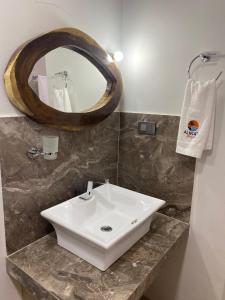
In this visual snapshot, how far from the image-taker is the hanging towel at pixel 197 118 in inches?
48.6

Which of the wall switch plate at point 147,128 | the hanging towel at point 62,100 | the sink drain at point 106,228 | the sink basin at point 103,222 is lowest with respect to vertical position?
the sink drain at point 106,228

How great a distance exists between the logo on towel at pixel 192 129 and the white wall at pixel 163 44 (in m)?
0.15

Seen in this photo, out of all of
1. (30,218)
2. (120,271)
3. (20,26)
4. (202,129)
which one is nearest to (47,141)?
(30,218)

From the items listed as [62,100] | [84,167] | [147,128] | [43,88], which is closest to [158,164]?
[147,128]

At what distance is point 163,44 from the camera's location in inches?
55.4

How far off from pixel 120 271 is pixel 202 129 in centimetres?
88

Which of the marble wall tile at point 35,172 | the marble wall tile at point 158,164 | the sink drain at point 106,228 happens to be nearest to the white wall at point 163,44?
the marble wall tile at point 158,164

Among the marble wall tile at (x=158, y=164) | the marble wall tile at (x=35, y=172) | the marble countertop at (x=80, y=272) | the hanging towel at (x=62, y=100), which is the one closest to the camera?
the marble countertop at (x=80, y=272)

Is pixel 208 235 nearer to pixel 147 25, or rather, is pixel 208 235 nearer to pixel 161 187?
pixel 161 187

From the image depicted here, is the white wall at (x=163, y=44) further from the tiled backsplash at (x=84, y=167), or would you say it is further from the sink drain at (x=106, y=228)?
the sink drain at (x=106, y=228)

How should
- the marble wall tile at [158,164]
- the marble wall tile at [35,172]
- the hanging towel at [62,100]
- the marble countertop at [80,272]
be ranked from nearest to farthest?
the marble countertop at [80,272] → the marble wall tile at [35,172] → the hanging towel at [62,100] → the marble wall tile at [158,164]

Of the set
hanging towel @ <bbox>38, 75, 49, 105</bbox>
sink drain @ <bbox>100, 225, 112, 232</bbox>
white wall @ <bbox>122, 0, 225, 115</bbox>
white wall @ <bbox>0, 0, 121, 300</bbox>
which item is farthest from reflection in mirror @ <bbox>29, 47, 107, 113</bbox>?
sink drain @ <bbox>100, 225, 112, 232</bbox>

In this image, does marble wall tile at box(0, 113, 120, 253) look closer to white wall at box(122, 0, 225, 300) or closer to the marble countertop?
the marble countertop

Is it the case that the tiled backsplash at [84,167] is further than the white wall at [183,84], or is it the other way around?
the white wall at [183,84]
